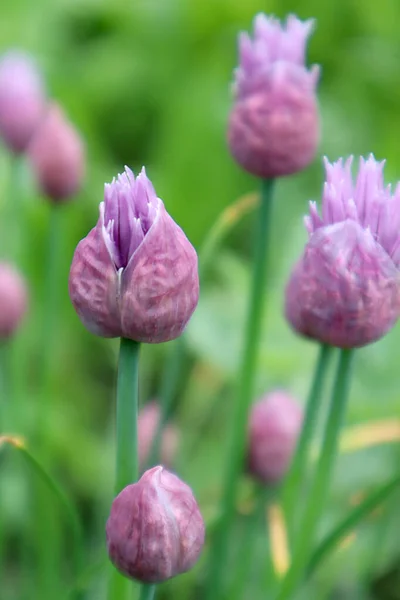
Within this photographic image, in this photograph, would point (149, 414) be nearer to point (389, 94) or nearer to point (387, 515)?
point (387, 515)

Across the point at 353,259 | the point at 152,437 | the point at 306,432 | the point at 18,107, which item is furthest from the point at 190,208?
the point at 353,259

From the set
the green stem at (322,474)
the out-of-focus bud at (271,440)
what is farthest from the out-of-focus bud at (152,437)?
the green stem at (322,474)

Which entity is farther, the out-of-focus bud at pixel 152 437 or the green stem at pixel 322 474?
the out-of-focus bud at pixel 152 437

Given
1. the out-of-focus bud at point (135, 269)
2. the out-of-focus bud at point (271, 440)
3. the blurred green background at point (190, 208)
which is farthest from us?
the blurred green background at point (190, 208)

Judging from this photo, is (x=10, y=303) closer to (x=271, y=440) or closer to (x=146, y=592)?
(x=271, y=440)

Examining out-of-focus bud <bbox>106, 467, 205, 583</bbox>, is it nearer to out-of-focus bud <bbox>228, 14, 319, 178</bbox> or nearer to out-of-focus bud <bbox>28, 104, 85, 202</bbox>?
out-of-focus bud <bbox>228, 14, 319, 178</bbox>

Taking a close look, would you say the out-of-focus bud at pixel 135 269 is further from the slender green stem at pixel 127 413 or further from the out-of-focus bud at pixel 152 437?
the out-of-focus bud at pixel 152 437
